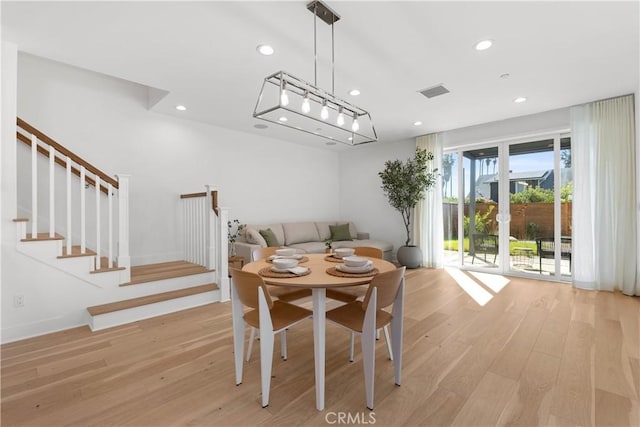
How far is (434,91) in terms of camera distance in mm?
3566

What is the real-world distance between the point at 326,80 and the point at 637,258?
454cm

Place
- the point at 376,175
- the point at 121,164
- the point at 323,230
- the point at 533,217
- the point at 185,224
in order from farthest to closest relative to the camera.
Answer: the point at 376,175 → the point at 323,230 → the point at 533,217 → the point at 185,224 → the point at 121,164

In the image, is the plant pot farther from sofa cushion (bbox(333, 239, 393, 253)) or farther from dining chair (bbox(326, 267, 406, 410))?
dining chair (bbox(326, 267, 406, 410))

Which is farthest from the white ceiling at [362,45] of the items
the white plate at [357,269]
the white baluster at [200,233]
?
the white plate at [357,269]

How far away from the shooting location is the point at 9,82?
2.54 m

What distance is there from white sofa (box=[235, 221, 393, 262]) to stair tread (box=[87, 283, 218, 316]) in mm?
1113

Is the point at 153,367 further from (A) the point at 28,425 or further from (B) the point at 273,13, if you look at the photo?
(B) the point at 273,13

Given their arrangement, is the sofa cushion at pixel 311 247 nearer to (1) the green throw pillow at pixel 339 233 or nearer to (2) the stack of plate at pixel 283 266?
(1) the green throw pillow at pixel 339 233

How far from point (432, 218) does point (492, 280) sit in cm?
148

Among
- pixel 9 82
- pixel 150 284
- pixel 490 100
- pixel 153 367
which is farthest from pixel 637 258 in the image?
pixel 9 82

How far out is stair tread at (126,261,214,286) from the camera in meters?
3.36

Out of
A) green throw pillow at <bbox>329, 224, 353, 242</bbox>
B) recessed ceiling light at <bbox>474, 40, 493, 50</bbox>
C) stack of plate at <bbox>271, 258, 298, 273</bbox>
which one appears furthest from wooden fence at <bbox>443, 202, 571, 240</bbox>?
stack of plate at <bbox>271, 258, 298, 273</bbox>

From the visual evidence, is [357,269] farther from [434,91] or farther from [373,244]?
[373,244]

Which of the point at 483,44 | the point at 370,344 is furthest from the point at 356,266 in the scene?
the point at 483,44
